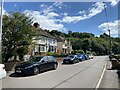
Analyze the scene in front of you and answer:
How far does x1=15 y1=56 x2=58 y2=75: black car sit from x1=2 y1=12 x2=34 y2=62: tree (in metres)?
3.57

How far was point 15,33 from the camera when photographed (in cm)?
2131

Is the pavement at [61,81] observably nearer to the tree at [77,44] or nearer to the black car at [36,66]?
the black car at [36,66]

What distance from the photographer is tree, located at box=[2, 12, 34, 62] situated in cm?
2131

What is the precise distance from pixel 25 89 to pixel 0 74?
1.49 meters

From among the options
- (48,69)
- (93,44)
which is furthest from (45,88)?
(93,44)

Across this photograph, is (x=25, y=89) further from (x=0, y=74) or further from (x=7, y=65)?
(x=7, y=65)

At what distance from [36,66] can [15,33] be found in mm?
5684

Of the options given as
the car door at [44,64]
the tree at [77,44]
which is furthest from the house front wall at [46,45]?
the tree at [77,44]

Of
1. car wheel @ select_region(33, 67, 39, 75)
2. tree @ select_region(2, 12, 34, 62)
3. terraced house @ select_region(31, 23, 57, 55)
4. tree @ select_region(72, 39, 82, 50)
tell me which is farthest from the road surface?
tree @ select_region(72, 39, 82, 50)

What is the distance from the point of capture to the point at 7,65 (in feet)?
65.6

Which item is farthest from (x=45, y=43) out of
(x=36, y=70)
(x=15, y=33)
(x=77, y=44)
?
(x=77, y=44)

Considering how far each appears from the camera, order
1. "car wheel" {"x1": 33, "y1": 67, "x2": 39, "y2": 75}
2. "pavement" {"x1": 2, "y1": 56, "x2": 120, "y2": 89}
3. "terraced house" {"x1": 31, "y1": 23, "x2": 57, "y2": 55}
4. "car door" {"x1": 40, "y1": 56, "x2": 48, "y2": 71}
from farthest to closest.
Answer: "terraced house" {"x1": 31, "y1": 23, "x2": 57, "y2": 55}
"car door" {"x1": 40, "y1": 56, "x2": 48, "y2": 71}
"car wheel" {"x1": 33, "y1": 67, "x2": 39, "y2": 75}
"pavement" {"x1": 2, "y1": 56, "x2": 120, "y2": 89}

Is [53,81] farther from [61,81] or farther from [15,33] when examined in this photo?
[15,33]

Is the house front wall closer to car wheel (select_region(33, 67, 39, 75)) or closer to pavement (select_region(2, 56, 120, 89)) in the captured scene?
car wheel (select_region(33, 67, 39, 75))
